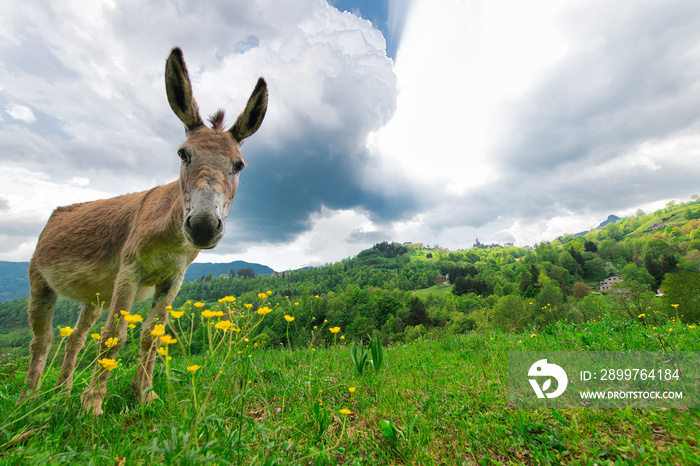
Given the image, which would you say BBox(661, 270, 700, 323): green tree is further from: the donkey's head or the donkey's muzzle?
the donkey's muzzle

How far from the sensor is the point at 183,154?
340 centimetres

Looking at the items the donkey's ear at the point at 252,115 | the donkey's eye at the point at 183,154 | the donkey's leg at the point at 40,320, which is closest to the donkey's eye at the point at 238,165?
the donkey's eye at the point at 183,154

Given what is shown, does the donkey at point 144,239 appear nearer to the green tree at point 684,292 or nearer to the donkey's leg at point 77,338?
the donkey's leg at point 77,338

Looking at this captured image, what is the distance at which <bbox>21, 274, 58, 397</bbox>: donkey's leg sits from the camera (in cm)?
430

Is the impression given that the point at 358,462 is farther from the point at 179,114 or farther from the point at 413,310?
the point at 413,310

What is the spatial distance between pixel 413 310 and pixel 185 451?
5740 centimetres

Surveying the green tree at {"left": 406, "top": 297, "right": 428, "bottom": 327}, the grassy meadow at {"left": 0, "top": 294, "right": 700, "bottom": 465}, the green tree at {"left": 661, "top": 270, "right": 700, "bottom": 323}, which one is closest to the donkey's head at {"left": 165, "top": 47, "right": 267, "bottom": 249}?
the grassy meadow at {"left": 0, "top": 294, "right": 700, "bottom": 465}

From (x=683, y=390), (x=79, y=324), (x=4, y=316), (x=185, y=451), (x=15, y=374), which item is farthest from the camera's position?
(x=4, y=316)

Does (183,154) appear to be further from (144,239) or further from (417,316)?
(417,316)

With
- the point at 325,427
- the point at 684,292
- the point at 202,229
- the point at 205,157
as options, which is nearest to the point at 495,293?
the point at 684,292

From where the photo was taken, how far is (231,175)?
343 centimetres

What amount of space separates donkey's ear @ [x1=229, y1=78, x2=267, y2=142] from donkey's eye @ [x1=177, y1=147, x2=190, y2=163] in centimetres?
85

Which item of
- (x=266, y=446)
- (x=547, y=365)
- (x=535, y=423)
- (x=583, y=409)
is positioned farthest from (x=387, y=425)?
(x=547, y=365)

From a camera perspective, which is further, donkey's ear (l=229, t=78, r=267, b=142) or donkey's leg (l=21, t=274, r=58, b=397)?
donkey's leg (l=21, t=274, r=58, b=397)
